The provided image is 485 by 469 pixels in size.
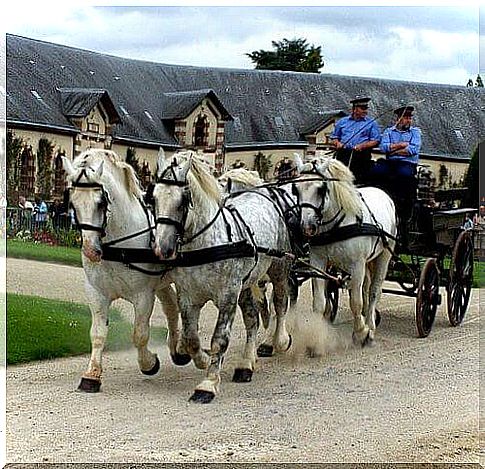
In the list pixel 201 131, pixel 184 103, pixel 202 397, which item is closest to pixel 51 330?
pixel 202 397

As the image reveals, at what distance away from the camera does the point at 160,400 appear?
20.8ft

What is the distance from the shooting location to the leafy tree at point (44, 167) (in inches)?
955

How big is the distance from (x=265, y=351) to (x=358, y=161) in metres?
2.45

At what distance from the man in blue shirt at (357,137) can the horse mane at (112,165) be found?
3.29 metres

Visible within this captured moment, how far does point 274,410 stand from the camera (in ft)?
Result: 20.4

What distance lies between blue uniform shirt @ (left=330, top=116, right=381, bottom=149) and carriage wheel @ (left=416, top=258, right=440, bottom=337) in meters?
1.36

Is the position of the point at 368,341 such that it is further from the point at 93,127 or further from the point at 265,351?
the point at 93,127

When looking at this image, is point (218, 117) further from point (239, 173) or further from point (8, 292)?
point (239, 173)

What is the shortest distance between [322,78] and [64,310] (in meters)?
29.5

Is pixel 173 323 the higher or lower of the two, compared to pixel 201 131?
lower

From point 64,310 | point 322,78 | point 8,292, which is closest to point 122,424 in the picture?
point 64,310

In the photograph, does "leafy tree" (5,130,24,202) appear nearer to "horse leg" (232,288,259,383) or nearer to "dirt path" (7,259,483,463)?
"dirt path" (7,259,483,463)

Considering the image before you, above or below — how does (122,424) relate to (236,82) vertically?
below

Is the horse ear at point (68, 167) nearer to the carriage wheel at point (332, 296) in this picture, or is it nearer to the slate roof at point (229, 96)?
the carriage wheel at point (332, 296)
